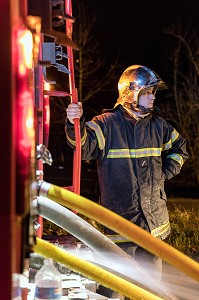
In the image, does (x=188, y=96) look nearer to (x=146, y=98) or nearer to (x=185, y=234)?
(x=185, y=234)

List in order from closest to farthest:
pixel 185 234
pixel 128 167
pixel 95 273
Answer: pixel 95 273, pixel 128 167, pixel 185 234

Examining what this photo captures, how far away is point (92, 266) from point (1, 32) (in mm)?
1931

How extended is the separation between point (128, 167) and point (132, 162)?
70 millimetres

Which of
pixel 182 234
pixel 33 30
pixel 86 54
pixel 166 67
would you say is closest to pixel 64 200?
pixel 33 30

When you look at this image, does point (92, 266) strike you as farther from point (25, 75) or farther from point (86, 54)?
point (86, 54)

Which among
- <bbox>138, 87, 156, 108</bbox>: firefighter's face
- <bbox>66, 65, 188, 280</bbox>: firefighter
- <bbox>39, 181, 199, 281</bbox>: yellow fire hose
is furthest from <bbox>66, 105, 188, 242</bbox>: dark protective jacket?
<bbox>39, 181, 199, 281</bbox>: yellow fire hose

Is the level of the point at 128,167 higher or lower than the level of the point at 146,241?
higher

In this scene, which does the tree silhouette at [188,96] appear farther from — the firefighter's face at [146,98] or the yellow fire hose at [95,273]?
the yellow fire hose at [95,273]

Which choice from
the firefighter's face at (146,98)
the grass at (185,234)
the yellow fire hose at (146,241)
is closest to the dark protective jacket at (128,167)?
the firefighter's face at (146,98)

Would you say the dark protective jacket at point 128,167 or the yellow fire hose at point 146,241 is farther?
the dark protective jacket at point 128,167

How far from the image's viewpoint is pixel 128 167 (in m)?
4.69

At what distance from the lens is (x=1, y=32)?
1.78m

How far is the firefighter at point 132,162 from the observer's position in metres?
4.68

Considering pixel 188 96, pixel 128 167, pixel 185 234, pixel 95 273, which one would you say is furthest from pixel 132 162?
pixel 188 96
